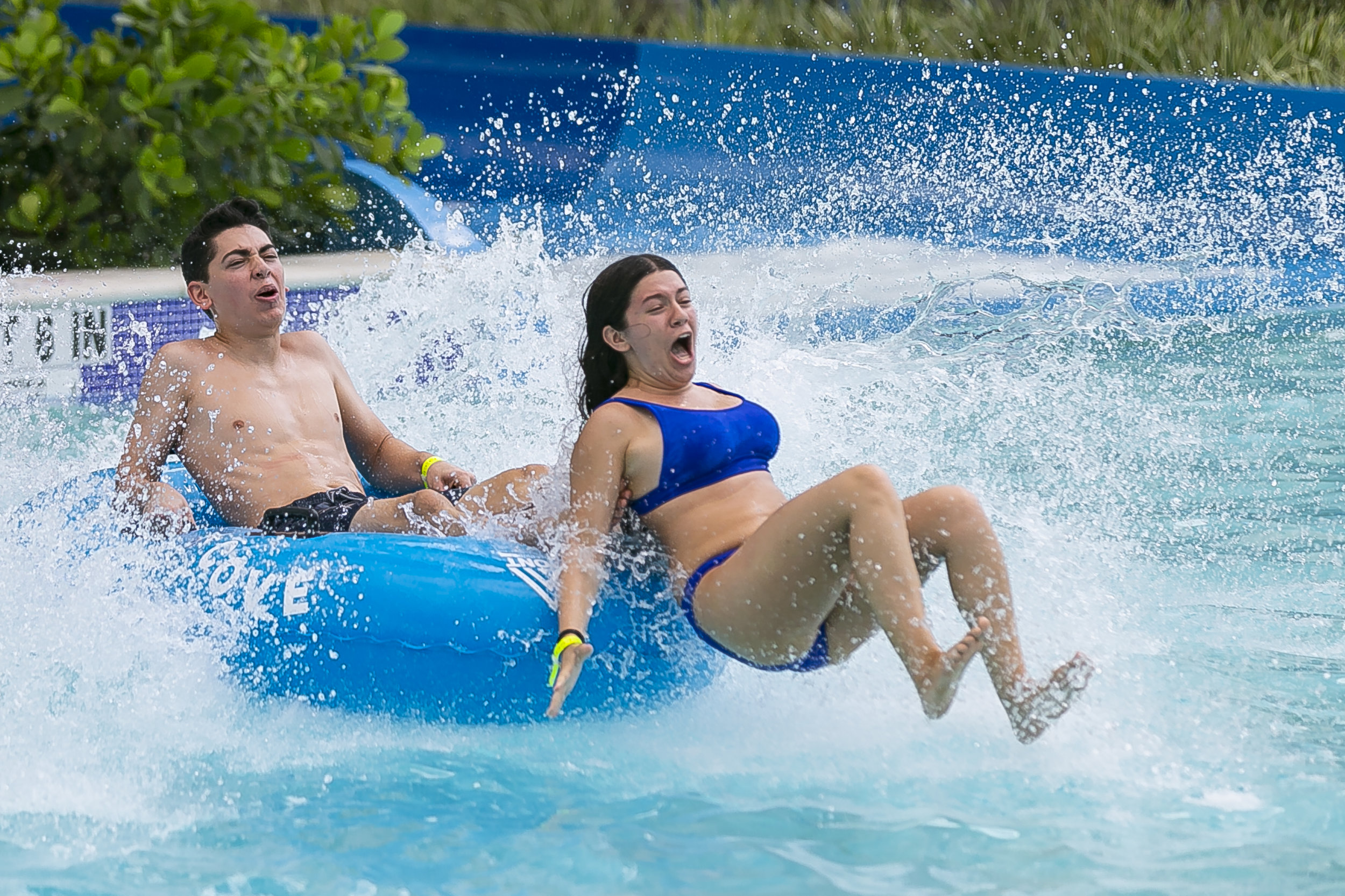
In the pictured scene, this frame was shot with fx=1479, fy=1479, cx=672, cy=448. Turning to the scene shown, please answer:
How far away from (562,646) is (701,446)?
0.54m

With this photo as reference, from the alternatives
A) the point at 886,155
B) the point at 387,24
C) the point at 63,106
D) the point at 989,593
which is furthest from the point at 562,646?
the point at 886,155

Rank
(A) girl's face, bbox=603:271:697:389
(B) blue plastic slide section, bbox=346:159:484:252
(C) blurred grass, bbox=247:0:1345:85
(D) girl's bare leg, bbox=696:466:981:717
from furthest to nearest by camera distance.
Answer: (C) blurred grass, bbox=247:0:1345:85 < (B) blue plastic slide section, bbox=346:159:484:252 < (A) girl's face, bbox=603:271:697:389 < (D) girl's bare leg, bbox=696:466:981:717

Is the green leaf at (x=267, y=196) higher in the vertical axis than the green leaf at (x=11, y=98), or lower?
lower

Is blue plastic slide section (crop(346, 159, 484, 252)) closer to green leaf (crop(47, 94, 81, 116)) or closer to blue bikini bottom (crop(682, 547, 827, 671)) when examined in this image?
green leaf (crop(47, 94, 81, 116))

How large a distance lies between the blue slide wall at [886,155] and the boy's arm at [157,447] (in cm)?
570

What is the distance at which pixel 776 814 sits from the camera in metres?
2.78

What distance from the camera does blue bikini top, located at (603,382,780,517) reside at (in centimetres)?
310

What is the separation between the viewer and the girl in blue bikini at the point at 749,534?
2.73m

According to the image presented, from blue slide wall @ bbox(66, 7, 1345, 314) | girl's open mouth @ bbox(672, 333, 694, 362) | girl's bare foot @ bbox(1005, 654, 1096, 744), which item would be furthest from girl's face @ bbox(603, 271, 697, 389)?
blue slide wall @ bbox(66, 7, 1345, 314)

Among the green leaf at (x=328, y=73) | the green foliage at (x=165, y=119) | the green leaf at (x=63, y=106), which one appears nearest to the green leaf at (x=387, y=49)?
the green foliage at (x=165, y=119)

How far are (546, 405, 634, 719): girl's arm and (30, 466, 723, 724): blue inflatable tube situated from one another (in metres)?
0.09

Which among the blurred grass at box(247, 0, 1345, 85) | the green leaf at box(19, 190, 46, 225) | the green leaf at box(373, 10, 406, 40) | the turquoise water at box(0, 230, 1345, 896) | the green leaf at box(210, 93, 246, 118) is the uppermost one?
the blurred grass at box(247, 0, 1345, 85)

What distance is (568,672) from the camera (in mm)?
2852

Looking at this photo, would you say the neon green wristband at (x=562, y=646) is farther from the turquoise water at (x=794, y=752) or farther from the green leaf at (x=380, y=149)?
the green leaf at (x=380, y=149)
